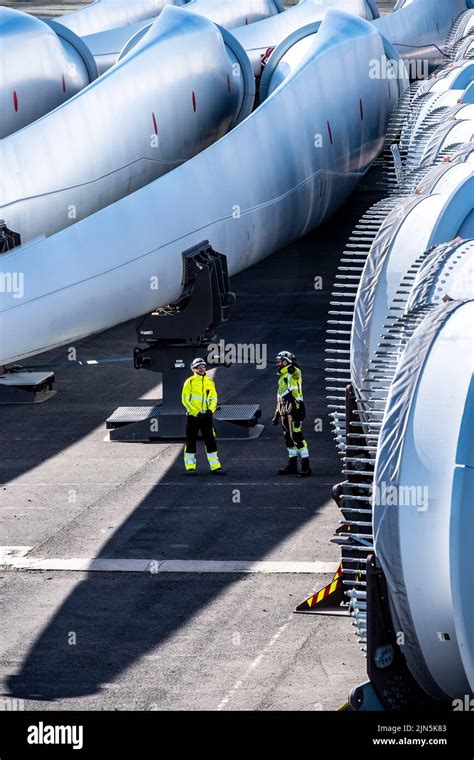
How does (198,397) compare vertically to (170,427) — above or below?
above

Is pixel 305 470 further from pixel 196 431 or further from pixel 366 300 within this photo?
pixel 366 300

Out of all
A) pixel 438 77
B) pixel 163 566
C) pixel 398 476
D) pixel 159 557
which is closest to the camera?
pixel 398 476

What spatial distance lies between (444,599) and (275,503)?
10.2 meters

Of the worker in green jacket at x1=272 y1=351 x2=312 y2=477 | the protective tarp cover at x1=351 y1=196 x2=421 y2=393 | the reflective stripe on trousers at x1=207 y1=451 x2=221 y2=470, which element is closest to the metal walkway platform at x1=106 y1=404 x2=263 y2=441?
the worker in green jacket at x1=272 y1=351 x2=312 y2=477

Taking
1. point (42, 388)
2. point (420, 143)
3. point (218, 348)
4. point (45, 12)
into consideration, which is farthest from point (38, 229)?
point (45, 12)

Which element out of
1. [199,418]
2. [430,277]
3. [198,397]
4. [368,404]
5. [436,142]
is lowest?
[199,418]

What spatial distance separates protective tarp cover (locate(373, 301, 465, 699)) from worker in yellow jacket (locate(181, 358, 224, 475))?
10.8m

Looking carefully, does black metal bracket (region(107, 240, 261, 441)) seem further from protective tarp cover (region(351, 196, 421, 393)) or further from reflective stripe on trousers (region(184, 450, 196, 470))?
protective tarp cover (region(351, 196, 421, 393))

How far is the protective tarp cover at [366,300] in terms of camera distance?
17.0 meters

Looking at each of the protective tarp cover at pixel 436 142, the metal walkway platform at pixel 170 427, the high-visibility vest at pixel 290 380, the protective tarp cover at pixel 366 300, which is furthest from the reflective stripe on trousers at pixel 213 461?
the protective tarp cover at pixel 366 300

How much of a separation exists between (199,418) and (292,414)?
1.47 meters

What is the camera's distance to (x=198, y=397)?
945 inches

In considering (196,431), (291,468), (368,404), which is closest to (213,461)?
(196,431)

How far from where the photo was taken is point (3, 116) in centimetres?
3594
